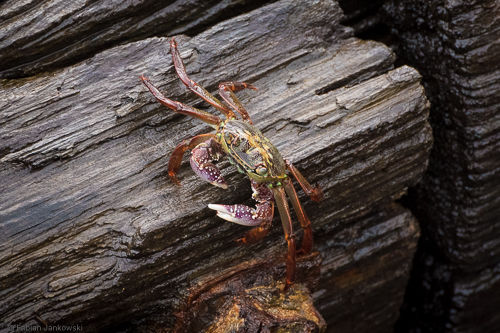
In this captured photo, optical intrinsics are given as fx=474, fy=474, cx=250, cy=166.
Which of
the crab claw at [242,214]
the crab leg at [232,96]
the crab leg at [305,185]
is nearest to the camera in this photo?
the crab claw at [242,214]

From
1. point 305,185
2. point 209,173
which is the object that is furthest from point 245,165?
point 305,185

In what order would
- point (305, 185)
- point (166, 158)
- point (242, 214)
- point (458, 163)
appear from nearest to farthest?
point (242, 214)
point (305, 185)
point (166, 158)
point (458, 163)

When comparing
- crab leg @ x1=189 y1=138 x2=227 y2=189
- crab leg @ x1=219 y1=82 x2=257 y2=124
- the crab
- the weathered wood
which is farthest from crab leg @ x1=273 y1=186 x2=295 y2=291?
the weathered wood

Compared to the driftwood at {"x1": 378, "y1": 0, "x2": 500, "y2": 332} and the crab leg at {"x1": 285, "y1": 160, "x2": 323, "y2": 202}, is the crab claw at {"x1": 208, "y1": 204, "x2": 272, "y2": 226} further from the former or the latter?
the driftwood at {"x1": 378, "y1": 0, "x2": 500, "y2": 332}

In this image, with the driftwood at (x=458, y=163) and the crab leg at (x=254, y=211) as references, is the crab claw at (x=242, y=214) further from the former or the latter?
the driftwood at (x=458, y=163)

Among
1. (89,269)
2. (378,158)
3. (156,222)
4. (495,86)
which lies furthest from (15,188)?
(495,86)

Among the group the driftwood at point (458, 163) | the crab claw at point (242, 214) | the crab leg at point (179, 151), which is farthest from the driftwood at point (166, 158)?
the driftwood at point (458, 163)

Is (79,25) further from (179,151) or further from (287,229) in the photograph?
(287,229)
